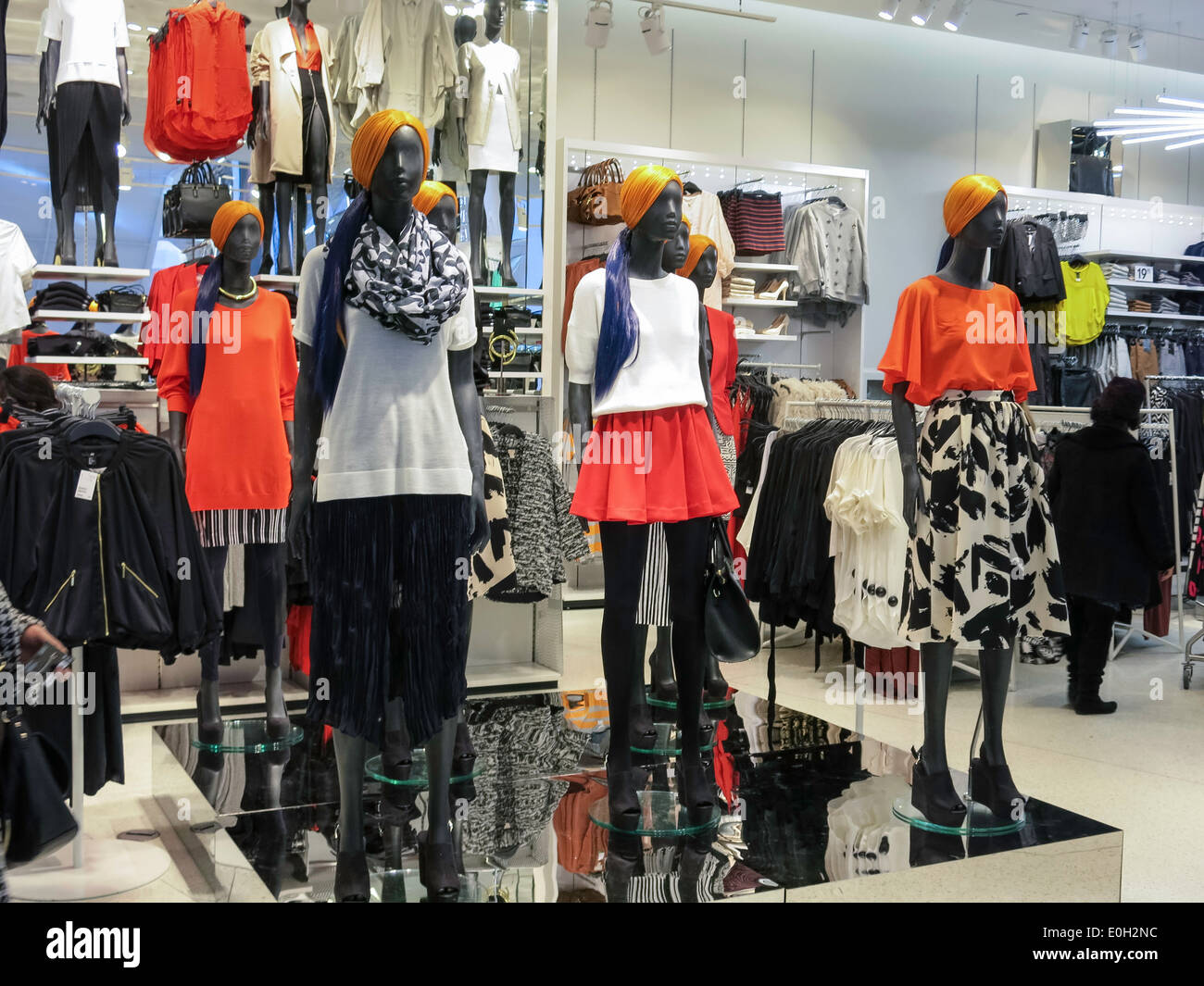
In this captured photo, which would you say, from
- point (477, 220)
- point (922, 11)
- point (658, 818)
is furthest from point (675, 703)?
point (922, 11)

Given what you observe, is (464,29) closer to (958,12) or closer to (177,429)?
(177,429)

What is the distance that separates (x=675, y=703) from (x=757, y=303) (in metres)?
4.66

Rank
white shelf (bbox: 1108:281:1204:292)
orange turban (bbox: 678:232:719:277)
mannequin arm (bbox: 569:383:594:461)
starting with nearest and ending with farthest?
mannequin arm (bbox: 569:383:594:461) < orange turban (bbox: 678:232:719:277) < white shelf (bbox: 1108:281:1204:292)

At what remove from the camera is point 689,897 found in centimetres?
265

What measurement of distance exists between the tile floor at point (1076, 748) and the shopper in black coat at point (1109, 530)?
1.16 ft

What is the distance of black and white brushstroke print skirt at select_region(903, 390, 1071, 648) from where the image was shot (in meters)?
3.12

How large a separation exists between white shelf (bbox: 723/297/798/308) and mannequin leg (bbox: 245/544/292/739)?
506 cm

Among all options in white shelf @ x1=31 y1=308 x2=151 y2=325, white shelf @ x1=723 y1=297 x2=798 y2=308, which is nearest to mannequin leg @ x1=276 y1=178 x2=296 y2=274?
white shelf @ x1=31 y1=308 x2=151 y2=325

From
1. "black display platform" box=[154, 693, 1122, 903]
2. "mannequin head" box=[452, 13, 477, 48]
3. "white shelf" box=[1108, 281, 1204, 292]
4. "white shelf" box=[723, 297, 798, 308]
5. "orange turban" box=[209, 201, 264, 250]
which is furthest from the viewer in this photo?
"white shelf" box=[1108, 281, 1204, 292]

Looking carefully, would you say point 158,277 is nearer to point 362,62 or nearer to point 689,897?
point 362,62

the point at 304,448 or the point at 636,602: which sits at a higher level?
the point at 304,448

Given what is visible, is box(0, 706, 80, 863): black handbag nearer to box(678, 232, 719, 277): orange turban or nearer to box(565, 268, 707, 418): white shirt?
box(565, 268, 707, 418): white shirt

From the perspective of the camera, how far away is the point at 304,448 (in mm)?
2543

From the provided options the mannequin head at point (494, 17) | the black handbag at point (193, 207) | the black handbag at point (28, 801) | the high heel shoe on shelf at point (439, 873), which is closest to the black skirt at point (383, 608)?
the high heel shoe on shelf at point (439, 873)
